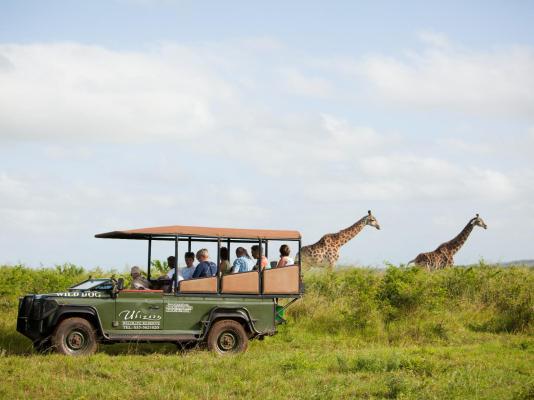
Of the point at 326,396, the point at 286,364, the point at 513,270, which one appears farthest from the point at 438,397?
the point at 513,270

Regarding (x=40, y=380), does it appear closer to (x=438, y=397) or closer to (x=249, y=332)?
(x=249, y=332)

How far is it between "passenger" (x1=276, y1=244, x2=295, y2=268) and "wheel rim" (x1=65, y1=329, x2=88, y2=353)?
12.5 ft

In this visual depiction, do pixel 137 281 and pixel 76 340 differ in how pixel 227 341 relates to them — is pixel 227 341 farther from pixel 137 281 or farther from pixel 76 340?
pixel 76 340

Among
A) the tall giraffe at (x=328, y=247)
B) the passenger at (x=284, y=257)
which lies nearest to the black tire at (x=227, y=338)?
the passenger at (x=284, y=257)

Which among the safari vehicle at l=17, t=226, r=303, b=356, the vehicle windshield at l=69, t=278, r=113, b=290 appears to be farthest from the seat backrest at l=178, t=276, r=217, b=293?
the vehicle windshield at l=69, t=278, r=113, b=290

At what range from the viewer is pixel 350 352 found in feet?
47.3

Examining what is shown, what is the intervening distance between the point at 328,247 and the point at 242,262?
13381 millimetres

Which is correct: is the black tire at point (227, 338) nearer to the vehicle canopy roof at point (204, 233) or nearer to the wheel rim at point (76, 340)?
the vehicle canopy roof at point (204, 233)

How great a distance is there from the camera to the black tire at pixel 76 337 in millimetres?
13078

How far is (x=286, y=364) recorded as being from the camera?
12.6m

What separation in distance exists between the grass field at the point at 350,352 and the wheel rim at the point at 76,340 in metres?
0.37

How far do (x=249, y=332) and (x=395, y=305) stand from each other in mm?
5108

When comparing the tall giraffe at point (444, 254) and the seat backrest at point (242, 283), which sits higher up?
the tall giraffe at point (444, 254)

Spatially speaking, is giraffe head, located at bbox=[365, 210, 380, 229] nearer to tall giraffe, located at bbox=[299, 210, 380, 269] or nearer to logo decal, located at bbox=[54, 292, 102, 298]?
tall giraffe, located at bbox=[299, 210, 380, 269]
